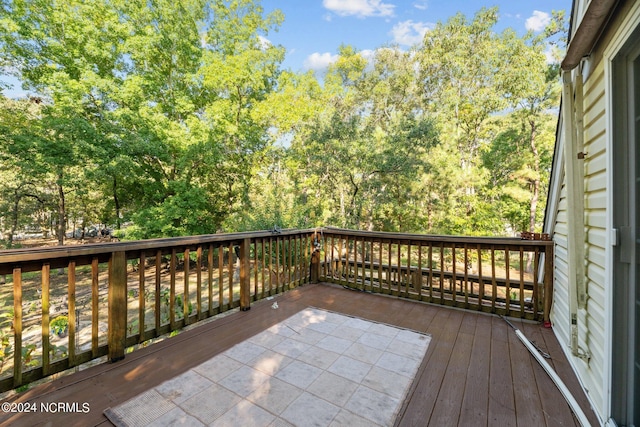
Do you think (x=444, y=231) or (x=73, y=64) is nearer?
(x=73, y=64)

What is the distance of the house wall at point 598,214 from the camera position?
143cm

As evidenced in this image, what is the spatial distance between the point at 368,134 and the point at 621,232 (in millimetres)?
9311

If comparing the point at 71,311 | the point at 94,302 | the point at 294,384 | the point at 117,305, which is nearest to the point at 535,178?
the point at 294,384

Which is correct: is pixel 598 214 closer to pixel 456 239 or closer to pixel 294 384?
pixel 456 239

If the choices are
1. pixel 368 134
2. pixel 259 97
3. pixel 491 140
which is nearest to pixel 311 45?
pixel 259 97

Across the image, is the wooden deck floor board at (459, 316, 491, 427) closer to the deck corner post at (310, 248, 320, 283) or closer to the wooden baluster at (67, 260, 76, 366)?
the deck corner post at (310, 248, 320, 283)

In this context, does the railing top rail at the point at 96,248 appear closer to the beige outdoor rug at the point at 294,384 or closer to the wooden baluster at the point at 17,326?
the wooden baluster at the point at 17,326

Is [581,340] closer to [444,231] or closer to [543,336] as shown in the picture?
[543,336]

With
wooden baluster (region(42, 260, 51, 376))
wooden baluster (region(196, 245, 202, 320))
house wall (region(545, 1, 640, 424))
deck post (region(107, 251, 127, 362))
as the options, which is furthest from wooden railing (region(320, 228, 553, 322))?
wooden baluster (region(42, 260, 51, 376))

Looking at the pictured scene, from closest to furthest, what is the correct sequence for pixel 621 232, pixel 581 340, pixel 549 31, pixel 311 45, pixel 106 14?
pixel 621 232 → pixel 581 340 → pixel 106 14 → pixel 549 31 → pixel 311 45

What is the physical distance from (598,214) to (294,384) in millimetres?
2243

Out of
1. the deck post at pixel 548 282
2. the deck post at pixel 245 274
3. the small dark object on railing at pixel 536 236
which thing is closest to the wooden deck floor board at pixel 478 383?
the deck post at pixel 548 282

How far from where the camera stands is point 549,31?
9734 mm

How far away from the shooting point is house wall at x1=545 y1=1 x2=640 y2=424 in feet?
4.71
